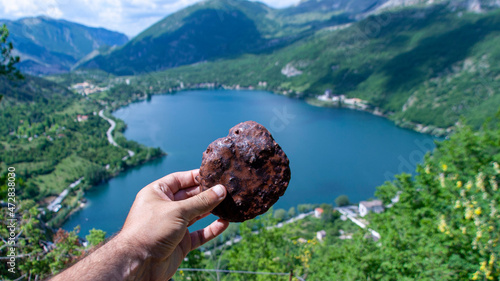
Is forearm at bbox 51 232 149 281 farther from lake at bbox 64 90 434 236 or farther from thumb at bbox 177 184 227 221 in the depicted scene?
lake at bbox 64 90 434 236

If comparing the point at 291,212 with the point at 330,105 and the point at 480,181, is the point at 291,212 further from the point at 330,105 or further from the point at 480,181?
the point at 330,105

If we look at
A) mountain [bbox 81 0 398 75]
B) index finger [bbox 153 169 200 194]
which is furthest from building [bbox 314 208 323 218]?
mountain [bbox 81 0 398 75]

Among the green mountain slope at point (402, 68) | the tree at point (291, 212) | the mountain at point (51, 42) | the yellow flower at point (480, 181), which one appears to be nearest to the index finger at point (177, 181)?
the yellow flower at point (480, 181)

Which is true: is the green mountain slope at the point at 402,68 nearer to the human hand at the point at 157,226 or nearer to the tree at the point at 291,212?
the tree at the point at 291,212

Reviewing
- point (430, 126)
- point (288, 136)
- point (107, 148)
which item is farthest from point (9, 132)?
point (430, 126)

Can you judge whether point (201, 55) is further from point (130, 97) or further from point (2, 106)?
point (2, 106)

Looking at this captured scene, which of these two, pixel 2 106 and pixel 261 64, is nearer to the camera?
pixel 2 106
